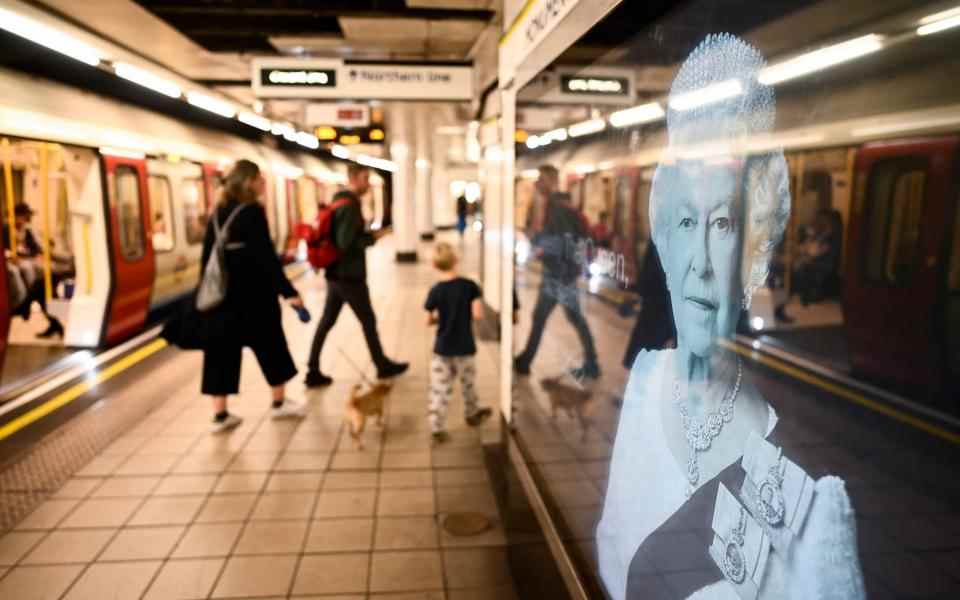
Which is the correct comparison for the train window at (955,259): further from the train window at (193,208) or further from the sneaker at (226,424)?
the train window at (193,208)

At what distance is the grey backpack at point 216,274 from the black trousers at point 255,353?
0.33 meters

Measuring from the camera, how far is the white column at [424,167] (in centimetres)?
1461

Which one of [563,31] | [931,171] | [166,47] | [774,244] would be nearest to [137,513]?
[563,31]

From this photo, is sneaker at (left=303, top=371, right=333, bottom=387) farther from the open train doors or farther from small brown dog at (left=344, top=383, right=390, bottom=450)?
the open train doors

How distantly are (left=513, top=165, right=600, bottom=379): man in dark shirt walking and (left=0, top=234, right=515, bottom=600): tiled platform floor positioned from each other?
1.04 m

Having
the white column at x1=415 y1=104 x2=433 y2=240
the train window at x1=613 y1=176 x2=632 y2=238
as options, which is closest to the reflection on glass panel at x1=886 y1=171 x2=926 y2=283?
the train window at x1=613 y1=176 x2=632 y2=238

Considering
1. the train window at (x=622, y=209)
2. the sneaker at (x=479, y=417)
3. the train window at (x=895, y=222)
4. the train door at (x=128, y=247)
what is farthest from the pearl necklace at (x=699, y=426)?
the train door at (x=128, y=247)

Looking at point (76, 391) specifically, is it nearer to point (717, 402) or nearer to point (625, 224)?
point (625, 224)

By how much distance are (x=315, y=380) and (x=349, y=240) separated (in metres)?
1.34

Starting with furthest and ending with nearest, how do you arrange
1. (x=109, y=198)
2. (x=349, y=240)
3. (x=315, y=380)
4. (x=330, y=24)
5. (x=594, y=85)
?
(x=330, y=24) < (x=109, y=198) < (x=315, y=380) < (x=349, y=240) < (x=594, y=85)

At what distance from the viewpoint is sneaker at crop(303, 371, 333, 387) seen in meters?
6.01

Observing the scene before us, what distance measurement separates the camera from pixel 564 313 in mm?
3502

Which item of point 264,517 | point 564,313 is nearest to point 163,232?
point 264,517

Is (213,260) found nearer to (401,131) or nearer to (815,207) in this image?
(815,207)
